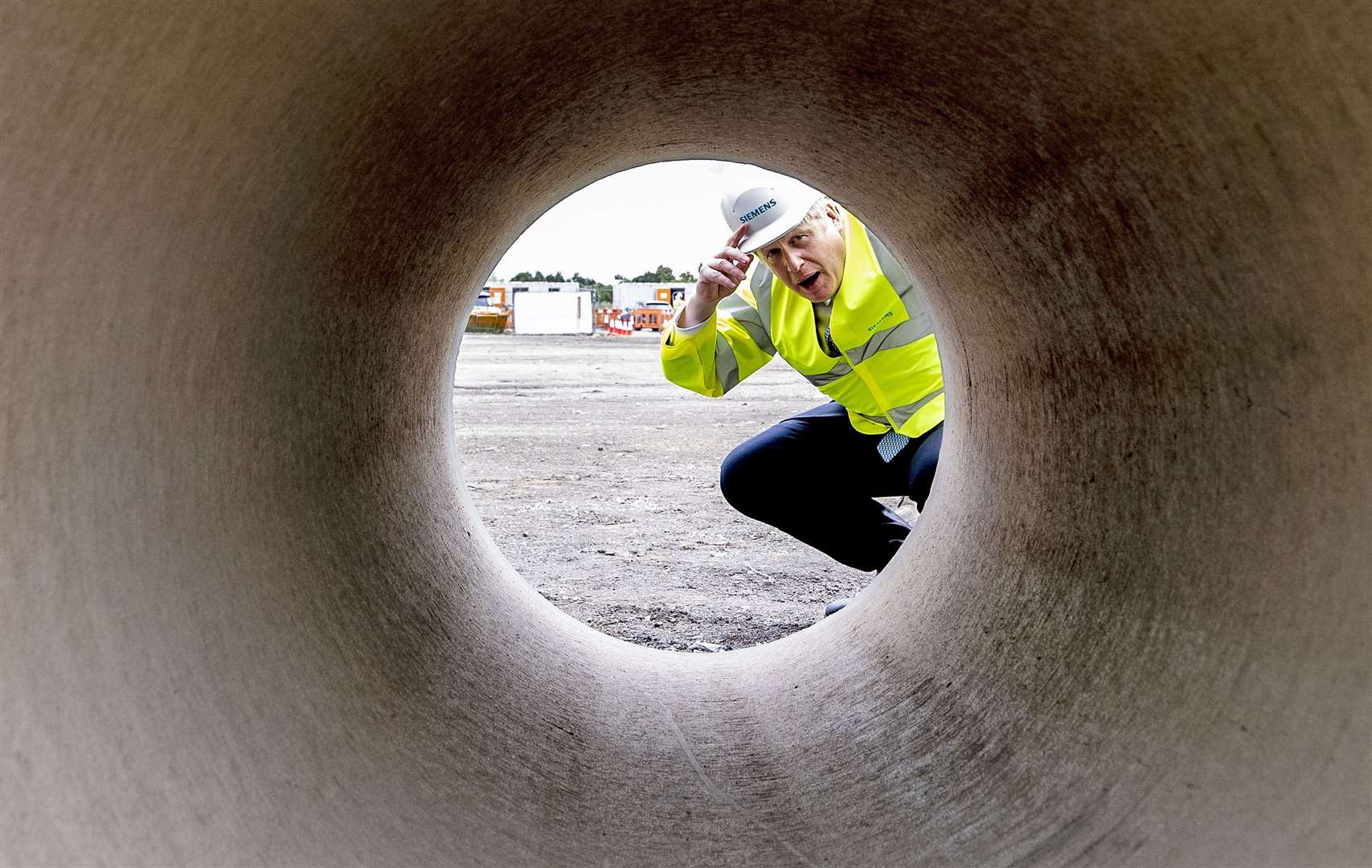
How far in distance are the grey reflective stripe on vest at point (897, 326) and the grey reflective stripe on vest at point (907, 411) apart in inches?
8.3

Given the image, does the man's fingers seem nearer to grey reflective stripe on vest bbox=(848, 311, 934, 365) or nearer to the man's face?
the man's face

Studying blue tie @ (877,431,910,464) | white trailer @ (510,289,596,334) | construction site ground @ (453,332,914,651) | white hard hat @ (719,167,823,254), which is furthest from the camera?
white trailer @ (510,289,596,334)

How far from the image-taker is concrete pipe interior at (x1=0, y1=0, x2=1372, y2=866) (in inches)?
47.5

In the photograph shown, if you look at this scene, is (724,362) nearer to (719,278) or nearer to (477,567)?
(719,278)

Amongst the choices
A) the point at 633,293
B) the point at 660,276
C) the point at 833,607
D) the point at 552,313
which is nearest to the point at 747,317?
the point at 833,607

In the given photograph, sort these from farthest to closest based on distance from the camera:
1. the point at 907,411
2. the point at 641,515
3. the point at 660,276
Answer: the point at 660,276 < the point at 641,515 < the point at 907,411

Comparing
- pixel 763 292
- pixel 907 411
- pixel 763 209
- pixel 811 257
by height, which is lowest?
pixel 907 411

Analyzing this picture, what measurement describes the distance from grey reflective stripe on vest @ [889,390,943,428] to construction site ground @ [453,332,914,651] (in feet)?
1.56

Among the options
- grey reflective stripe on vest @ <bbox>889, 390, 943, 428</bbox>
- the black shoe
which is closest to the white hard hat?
grey reflective stripe on vest @ <bbox>889, 390, 943, 428</bbox>

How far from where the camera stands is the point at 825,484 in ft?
13.5

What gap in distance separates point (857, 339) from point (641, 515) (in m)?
2.75

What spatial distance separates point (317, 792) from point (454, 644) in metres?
0.81

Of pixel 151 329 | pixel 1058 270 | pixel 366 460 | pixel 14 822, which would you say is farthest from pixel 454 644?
pixel 1058 270

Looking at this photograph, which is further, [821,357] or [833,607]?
[833,607]
